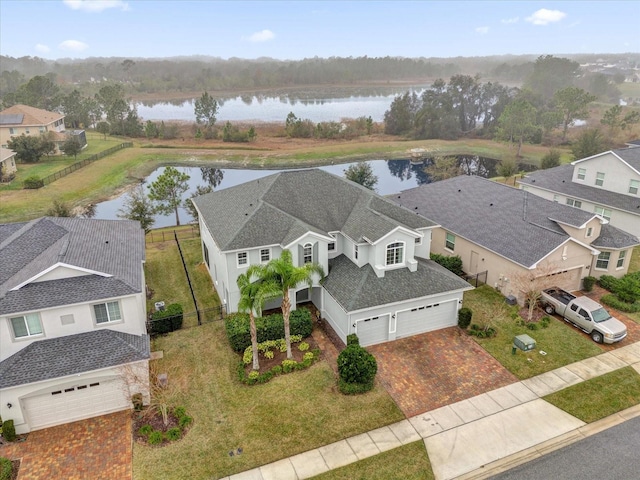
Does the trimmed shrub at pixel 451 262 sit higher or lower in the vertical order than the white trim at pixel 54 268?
lower

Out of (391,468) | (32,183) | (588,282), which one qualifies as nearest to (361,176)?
(588,282)

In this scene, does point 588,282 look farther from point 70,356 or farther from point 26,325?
point 26,325

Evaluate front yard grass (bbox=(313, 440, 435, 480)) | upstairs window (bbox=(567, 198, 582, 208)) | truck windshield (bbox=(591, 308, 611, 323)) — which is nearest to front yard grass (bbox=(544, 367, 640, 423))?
truck windshield (bbox=(591, 308, 611, 323))

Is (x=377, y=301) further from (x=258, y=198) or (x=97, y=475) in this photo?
(x=97, y=475)

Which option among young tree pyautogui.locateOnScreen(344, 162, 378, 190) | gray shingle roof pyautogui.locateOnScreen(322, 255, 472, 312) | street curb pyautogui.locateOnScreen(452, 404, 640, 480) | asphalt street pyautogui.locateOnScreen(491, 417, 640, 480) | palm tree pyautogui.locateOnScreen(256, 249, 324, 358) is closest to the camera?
asphalt street pyautogui.locateOnScreen(491, 417, 640, 480)

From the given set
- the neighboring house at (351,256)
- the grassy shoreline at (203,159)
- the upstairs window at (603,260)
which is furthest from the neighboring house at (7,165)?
the upstairs window at (603,260)

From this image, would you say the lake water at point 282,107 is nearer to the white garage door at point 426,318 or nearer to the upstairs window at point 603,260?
the upstairs window at point 603,260

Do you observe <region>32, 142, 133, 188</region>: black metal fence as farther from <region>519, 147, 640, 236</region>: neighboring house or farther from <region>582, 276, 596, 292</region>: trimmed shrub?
<region>582, 276, 596, 292</region>: trimmed shrub
